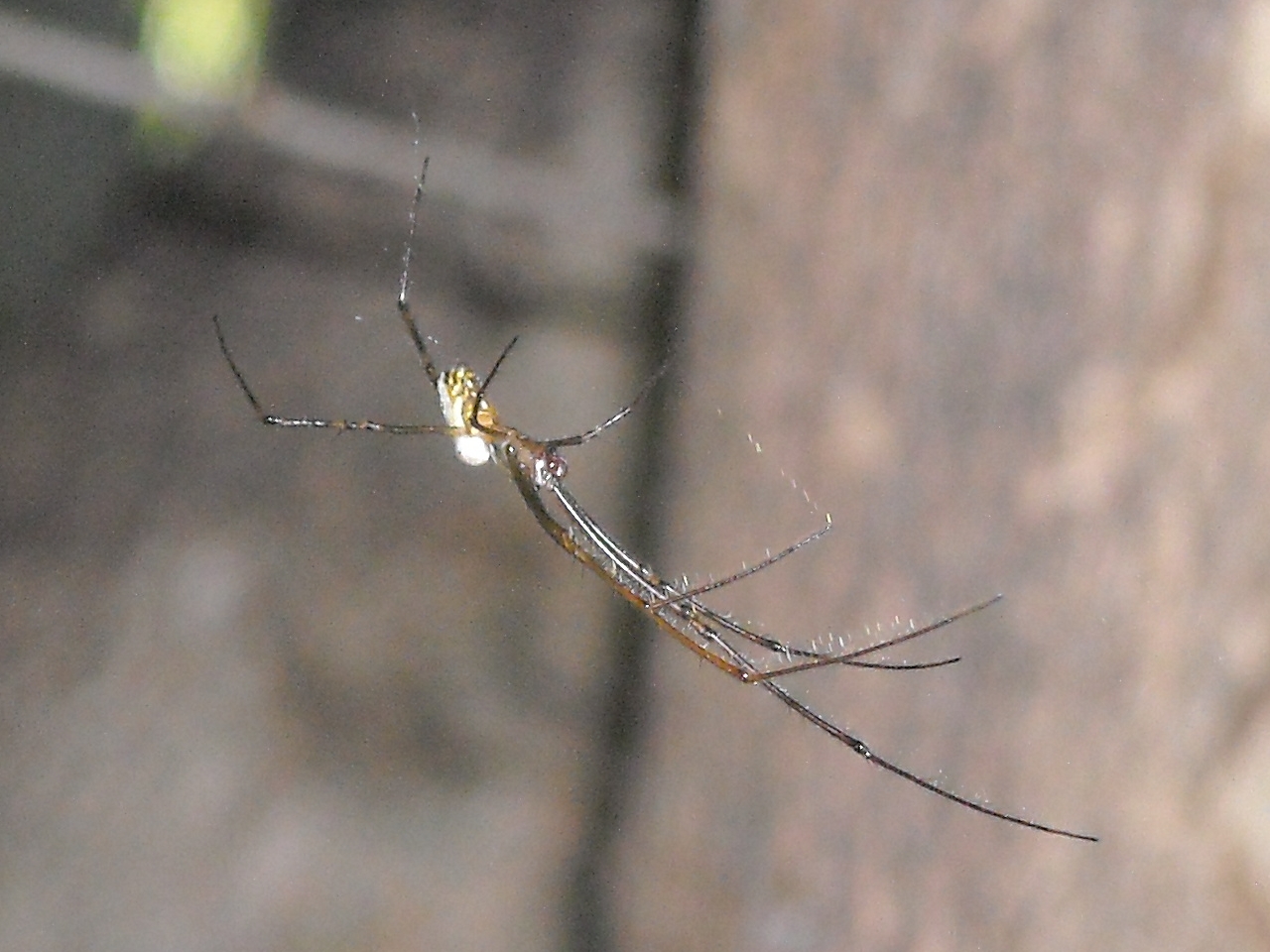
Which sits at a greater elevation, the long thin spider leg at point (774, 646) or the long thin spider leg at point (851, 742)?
the long thin spider leg at point (774, 646)

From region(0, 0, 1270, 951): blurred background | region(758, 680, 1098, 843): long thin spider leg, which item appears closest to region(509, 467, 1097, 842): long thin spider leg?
region(758, 680, 1098, 843): long thin spider leg

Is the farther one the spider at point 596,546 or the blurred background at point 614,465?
the blurred background at point 614,465

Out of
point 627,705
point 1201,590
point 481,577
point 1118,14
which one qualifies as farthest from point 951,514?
point 481,577

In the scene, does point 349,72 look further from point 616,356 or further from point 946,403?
point 946,403

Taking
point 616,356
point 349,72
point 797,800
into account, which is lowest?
point 797,800

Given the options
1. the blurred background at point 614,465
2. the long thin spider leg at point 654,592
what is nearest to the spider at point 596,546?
the long thin spider leg at point 654,592

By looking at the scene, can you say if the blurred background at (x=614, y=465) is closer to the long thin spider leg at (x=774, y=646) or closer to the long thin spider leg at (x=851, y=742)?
the long thin spider leg at (x=851, y=742)

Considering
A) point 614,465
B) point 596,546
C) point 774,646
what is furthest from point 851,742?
point 614,465

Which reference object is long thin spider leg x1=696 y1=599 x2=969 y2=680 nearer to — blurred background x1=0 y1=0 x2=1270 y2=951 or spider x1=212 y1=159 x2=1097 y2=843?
spider x1=212 y1=159 x2=1097 y2=843

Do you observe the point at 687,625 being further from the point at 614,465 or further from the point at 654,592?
the point at 614,465
